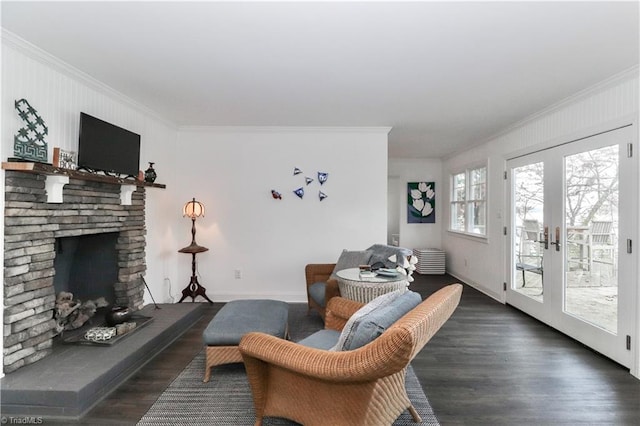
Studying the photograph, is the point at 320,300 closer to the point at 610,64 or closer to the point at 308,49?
the point at 308,49

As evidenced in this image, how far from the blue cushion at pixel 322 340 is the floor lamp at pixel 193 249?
2516 mm

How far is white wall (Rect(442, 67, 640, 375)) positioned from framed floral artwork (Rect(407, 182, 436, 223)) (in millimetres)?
432

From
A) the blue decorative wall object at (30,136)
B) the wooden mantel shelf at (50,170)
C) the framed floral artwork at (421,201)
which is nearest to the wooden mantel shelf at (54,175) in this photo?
the wooden mantel shelf at (50,170)

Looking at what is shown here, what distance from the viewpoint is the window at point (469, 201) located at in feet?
17.5

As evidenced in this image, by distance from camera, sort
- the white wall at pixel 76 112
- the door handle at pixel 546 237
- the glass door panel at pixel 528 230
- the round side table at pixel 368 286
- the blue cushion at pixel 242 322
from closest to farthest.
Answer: the white wall at pixel 76 112 → the blue cushion at pixel 242 322 → the round side table at pixel 368 286 → the door handle at pixel 546 237 → the glass door panel at pixel 528 230

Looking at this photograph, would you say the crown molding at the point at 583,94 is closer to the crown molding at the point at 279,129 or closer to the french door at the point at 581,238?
the french door at the point at 581,238

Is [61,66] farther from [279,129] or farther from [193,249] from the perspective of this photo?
[279,129]

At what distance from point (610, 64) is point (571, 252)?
1.80 m

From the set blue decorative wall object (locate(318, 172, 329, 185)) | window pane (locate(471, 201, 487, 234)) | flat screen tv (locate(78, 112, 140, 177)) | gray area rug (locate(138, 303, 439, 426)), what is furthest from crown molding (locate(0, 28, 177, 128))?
window pane (locate(471, 201, 487, 234))

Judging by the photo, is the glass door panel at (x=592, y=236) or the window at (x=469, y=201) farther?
the window at (x=469, y=201)

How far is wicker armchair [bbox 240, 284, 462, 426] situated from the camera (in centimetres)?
135

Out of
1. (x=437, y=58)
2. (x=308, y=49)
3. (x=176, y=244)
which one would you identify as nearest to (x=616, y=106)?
(x=437, y=58)

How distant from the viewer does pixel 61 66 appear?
101 inches

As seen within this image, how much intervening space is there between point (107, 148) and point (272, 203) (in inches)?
81.2
